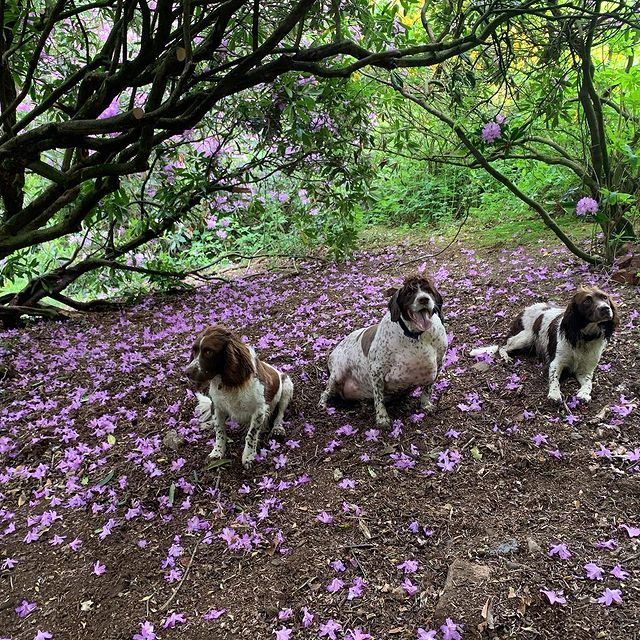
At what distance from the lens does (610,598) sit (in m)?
2.78

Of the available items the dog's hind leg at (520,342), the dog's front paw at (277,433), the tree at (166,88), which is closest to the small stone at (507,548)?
the dog's front paw at (277,433)

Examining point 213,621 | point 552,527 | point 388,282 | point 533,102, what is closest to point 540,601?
point 552,527

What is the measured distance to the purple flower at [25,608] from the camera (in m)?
3.30

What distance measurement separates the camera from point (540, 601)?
2.85m

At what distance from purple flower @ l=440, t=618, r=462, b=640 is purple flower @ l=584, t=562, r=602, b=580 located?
2.69 feet

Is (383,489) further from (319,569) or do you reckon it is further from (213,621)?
(213,621)

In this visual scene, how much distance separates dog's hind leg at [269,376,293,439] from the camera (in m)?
4.79

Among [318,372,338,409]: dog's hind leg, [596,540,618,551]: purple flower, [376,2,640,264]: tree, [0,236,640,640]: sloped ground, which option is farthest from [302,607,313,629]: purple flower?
[376,2,640,264]: tree

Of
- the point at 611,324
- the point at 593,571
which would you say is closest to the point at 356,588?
the point at 593,571

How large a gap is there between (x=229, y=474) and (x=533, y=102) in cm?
565

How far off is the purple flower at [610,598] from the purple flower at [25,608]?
3299mm

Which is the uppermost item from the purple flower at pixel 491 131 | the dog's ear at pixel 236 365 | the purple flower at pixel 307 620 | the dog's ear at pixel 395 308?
the purple flower at pixel 491 131

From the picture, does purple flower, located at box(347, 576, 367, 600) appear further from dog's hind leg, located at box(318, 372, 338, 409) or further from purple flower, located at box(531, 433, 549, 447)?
dog's hind leg, located at box(318, 372, 338, 409)

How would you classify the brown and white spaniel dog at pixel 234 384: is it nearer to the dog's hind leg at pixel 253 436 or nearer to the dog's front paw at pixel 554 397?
the dog's hind leg at pixel 253 436
